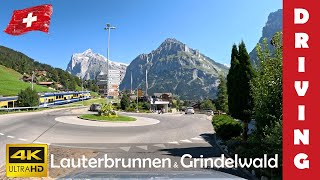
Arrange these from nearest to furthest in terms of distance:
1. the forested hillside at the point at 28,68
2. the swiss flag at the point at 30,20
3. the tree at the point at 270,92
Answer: the swiss flag at the point at 30,20
the tree at the point at 270,92
the forested hillside at the point at 28,68

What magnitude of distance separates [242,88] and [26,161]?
1402 centimetres

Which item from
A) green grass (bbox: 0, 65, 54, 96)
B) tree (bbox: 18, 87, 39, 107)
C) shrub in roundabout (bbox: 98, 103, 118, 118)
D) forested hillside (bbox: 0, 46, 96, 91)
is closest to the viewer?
shrub in roundabout (bbox: 98, 103, 118, 118)

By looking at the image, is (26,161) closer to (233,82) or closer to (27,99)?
(233,82)

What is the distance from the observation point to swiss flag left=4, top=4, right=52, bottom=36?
37.9ft

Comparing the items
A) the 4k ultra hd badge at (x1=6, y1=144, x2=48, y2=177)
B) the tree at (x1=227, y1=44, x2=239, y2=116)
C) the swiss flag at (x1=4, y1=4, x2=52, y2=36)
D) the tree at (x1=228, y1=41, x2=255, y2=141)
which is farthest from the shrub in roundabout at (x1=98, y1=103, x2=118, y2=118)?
→ the 4k ultra hd badge at (x1=6, y1=144, x2=48, y2=177)

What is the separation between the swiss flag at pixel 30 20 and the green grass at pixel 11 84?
93369 millimetres

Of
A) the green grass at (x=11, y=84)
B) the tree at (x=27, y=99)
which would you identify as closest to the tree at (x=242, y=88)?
the tree at (x=27, y=99)

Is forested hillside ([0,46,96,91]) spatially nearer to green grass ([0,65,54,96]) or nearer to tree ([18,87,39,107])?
green grass ([0,65,54,96])

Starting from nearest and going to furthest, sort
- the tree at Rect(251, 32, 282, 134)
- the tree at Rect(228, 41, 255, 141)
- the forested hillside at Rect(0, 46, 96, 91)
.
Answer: the tree at Rect(251, 32, 282, 134) < the tree at Rect(228, 41, 255, 141) < the forested hillside at Rect(0, 46, 96, 91)

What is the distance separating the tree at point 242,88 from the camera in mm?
20266

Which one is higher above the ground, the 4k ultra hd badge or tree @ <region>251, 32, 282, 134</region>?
tree @ <region>251, 32, 282, 134</region>

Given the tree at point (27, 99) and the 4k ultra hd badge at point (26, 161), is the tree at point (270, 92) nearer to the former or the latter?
the 4k ultra hd badge at point (26, 161)

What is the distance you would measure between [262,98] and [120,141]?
9673 mm

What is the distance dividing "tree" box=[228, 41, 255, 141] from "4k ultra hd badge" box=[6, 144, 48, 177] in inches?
512
